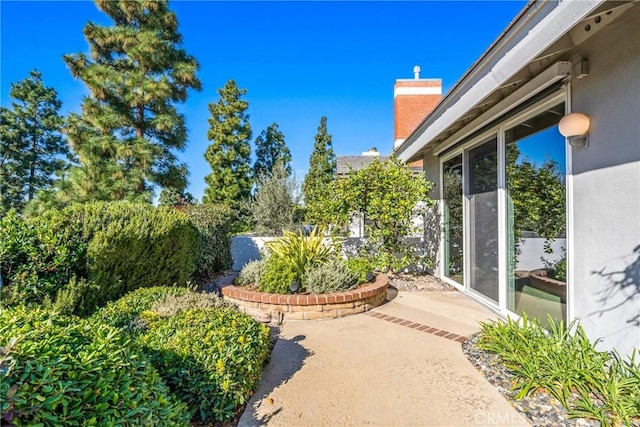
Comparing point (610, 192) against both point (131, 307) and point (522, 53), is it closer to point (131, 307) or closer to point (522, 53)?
point (522, 53)

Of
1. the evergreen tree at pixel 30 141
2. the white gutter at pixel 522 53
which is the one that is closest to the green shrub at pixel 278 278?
the white gutter at pixel 522 53

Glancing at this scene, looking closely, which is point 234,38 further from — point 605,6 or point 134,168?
point 605,6

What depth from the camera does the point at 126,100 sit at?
42.1ft

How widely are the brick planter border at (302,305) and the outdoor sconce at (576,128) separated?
3.55 meters

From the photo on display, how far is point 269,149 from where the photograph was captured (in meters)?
21.9

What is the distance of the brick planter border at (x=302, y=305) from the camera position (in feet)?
16.8

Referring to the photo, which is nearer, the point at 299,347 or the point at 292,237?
the point at 299,347

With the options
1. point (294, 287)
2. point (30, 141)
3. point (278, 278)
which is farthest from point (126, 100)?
point (294, 287)

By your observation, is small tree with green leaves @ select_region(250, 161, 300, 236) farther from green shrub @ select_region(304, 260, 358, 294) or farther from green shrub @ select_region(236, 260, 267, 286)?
green shrub @ select_region(304, 260, 358, 294)

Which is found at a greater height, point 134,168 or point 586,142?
point 134,168

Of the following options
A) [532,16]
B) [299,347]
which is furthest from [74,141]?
[532,16]

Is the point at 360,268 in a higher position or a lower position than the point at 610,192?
lower

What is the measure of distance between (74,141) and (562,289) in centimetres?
1574

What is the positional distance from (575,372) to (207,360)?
3.13m
